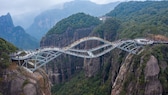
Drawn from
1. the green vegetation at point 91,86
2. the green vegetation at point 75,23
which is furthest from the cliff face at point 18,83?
the green vegetation at point 75,23

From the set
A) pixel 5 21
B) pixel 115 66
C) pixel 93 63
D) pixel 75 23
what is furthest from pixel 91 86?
pixel 5 21

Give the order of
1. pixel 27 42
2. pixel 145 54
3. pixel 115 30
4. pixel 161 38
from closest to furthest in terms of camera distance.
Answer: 1. pixel 145 54
2. pixel 161 38
3. pixel 115 30
4. pixel 27 42

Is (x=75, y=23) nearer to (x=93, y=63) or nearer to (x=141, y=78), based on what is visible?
(x=93, y=63)

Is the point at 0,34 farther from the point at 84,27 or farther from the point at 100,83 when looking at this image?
the point at 100,83

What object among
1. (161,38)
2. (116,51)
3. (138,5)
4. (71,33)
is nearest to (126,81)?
(161,38)

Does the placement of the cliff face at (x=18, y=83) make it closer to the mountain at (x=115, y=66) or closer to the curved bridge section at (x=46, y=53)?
the curved bridge section at (x=46, y=53)
